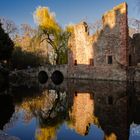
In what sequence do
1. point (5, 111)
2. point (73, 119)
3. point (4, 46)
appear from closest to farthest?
point (73, 119), point (5, 111), point (4, 46)

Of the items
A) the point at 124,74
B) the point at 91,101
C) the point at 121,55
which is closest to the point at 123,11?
the point at 121,55

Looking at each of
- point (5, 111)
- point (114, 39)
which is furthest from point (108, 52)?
point (5, 111)

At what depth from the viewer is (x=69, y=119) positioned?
13609 mm

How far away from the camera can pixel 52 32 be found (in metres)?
48.4

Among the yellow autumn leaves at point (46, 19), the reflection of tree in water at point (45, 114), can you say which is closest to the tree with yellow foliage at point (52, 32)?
the yellow autumn leaves at point (46, 19)

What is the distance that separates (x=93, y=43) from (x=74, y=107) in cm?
2350

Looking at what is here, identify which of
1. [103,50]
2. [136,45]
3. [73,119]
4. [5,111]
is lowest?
[73,119]

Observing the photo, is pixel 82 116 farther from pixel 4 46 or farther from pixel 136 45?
pixel 136 45

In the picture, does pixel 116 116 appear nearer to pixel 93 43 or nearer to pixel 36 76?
pixel 93 43

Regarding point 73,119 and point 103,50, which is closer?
point 73,119

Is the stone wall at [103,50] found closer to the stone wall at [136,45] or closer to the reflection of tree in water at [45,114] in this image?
the stone wall at [136,45]

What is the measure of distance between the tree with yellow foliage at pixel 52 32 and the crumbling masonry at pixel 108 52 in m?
5.69

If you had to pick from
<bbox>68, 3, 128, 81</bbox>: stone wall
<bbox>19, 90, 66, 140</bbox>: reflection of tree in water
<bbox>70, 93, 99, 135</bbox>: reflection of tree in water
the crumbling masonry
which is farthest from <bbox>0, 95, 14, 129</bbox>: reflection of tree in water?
<bbox>68, 3, 128, 81</bbox>: stone wall

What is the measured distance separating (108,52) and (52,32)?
1426cm
